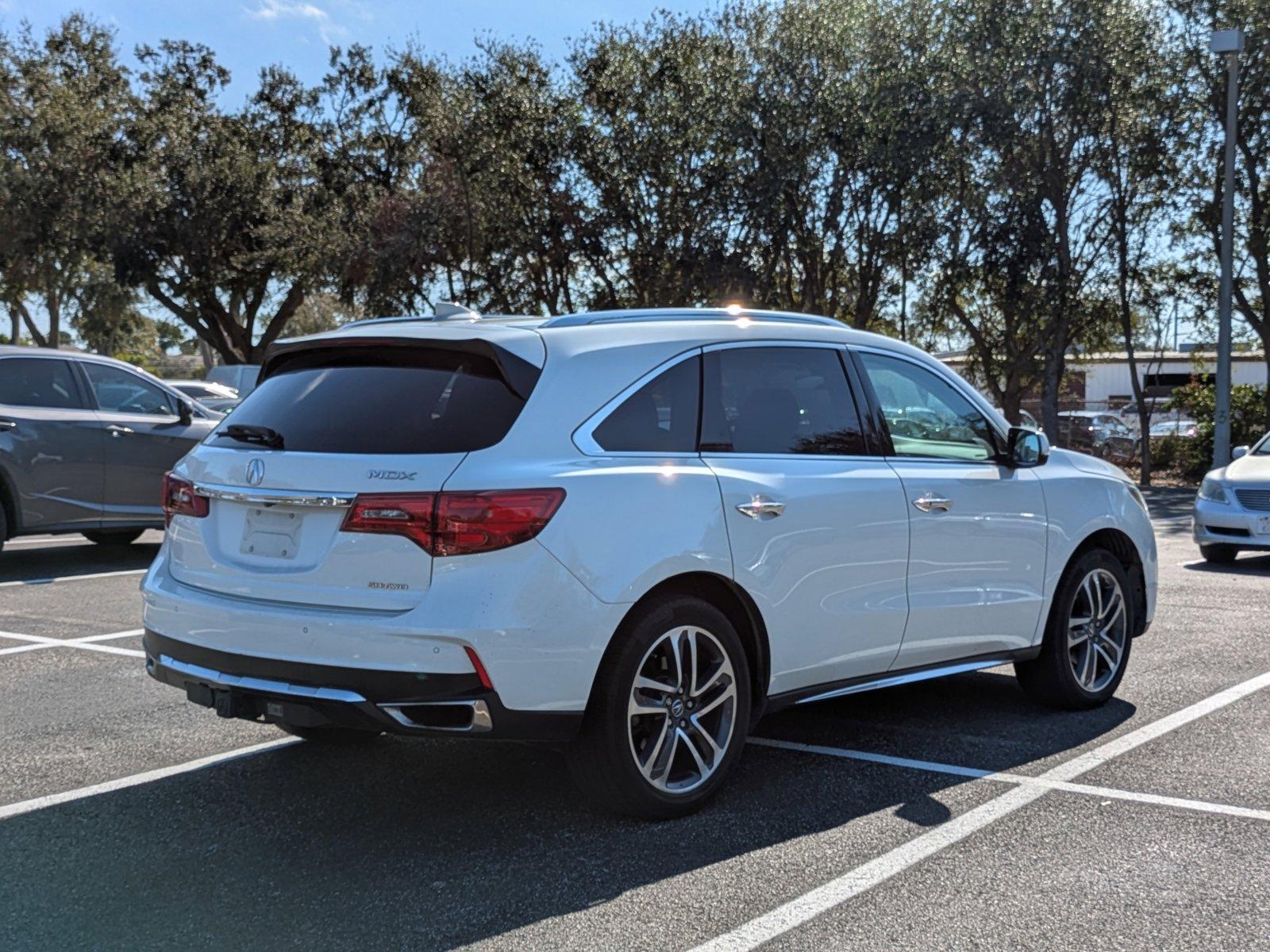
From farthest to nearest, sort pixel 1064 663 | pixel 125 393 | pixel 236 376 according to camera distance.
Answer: pixel 236 376, pixel 125 393, pixel 1064 663

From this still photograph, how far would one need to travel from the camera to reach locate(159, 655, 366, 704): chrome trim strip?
172 inches

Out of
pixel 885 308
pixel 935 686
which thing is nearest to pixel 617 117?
pixel 885 308

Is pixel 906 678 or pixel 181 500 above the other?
pixel 181 500

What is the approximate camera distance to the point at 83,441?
11.7 meters

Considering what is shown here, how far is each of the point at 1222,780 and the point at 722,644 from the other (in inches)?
80.1

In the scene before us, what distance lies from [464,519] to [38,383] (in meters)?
8.65

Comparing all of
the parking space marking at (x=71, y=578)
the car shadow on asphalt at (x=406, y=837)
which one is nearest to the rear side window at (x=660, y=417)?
the car shadow on asphalt at (x=406, y=837)

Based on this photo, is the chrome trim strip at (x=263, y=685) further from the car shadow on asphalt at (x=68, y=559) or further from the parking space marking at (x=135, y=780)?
the car shadow on asphalt at (x=68, y=559)

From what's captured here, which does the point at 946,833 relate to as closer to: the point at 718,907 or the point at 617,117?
the point at 718,907

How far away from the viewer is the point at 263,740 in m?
6.02

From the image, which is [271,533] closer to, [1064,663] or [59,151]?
[1064,663]

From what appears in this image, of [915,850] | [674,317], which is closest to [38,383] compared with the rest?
[674,317]

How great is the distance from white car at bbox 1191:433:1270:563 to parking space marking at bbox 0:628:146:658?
945 cm

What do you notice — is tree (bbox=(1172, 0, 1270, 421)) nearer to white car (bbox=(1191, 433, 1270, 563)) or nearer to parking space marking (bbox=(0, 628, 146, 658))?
white car (bbox=(1191, 433, 1270, 563))
